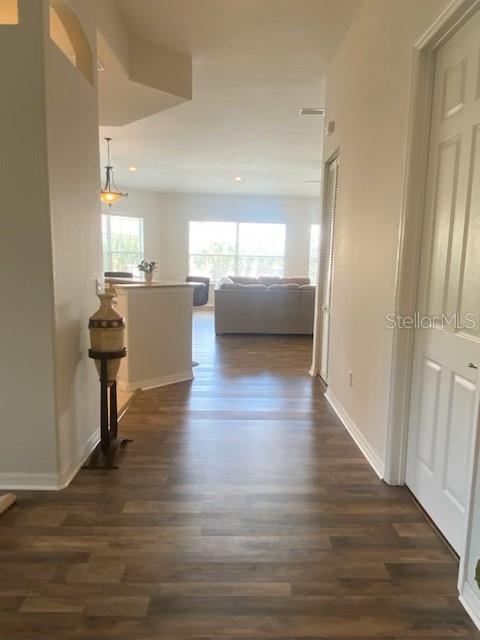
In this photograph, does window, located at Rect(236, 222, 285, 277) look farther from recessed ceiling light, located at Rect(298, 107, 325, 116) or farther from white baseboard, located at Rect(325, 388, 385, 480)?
white baseboard, located at Rect(325, 388, 385, 480)

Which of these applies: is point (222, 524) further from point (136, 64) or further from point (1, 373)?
point (136, 64)

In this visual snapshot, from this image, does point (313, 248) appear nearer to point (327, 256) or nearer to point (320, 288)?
point (320, 288)

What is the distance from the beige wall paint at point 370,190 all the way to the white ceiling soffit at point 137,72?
1.45 metres

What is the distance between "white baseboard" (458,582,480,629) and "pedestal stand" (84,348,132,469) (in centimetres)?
188

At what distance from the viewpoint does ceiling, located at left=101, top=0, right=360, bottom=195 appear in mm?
3184

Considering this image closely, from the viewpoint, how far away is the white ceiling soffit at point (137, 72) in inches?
128

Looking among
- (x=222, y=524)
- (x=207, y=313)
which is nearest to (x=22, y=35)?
(x=222, y=524)

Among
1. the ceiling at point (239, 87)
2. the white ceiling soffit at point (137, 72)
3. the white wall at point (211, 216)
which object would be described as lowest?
the white wall at point (211, 216)

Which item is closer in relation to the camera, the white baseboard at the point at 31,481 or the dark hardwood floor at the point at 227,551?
the dark hardwood floor at the point at 227,551

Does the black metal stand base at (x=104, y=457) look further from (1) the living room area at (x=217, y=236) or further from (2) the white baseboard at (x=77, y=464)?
(1) the living room area at (x=217, y=236)

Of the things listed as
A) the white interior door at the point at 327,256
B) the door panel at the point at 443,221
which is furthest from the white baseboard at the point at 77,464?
the white interior door at the point at 327,256

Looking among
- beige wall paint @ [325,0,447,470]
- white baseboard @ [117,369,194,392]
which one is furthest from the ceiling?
white baseboard @ [117,369,194,392]

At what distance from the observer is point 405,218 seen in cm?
222

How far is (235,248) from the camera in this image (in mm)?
11203
